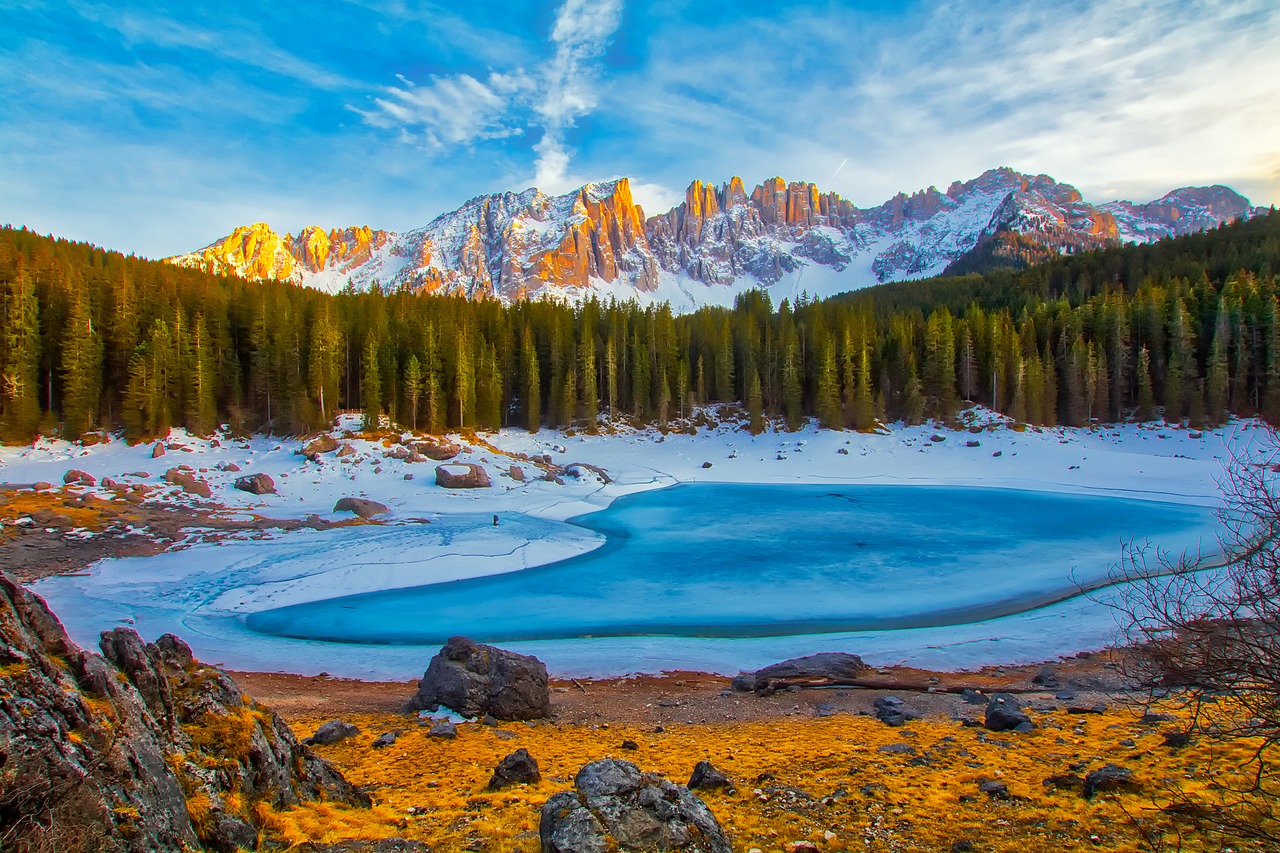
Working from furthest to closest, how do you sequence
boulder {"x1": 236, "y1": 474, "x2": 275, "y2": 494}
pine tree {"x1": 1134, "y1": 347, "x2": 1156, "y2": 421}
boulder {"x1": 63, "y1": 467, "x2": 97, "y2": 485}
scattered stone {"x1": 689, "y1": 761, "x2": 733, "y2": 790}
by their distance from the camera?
pine tree {"x1": 1134, "y1": 347, "x2": 1156, "y2": 421}, boulder {"x1": 236, "y1": 474, "x2": 275, "y2": 494}, boulder {"x1": 63, "y1": 467, "x2": 97, "y2": 485}, scattered stone {"x1": 689, "y1": 761, "x2": 733, "y2": 790}

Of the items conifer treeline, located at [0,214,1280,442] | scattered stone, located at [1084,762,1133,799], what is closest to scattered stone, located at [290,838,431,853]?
scattered stone, located at [1084,762,1133,799]

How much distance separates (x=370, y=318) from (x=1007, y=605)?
64.8 m

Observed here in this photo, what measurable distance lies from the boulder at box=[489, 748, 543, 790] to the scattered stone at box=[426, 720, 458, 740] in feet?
7.77

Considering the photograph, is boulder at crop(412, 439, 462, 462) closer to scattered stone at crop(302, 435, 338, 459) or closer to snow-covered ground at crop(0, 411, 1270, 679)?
snow-covered ground at crop(0, 411, 1270, 679)

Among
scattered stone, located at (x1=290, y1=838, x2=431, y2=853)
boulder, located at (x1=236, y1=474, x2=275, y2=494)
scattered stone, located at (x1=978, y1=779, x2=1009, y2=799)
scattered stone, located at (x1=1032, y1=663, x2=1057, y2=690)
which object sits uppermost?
boulder, located at (x1=236, y1=474, x2=275, y2=494)

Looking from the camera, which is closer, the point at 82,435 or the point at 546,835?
the point at 546,835

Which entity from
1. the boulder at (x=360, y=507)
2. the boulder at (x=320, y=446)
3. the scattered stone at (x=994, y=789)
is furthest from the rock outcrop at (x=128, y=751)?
the boulder at (x=320, y=446)

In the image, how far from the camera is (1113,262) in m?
105

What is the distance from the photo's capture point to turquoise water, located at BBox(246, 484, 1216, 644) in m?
17.5

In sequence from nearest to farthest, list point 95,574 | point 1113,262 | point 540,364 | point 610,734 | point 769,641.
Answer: point 610,734
point 769,641
point 95,574
point 540,364
point 1113,262

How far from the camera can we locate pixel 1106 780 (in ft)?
21.9

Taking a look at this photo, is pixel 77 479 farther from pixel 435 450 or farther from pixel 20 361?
pixel 435 450

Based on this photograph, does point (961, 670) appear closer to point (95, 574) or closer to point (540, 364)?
point (95, 574)

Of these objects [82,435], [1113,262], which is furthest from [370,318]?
[1113,262]
